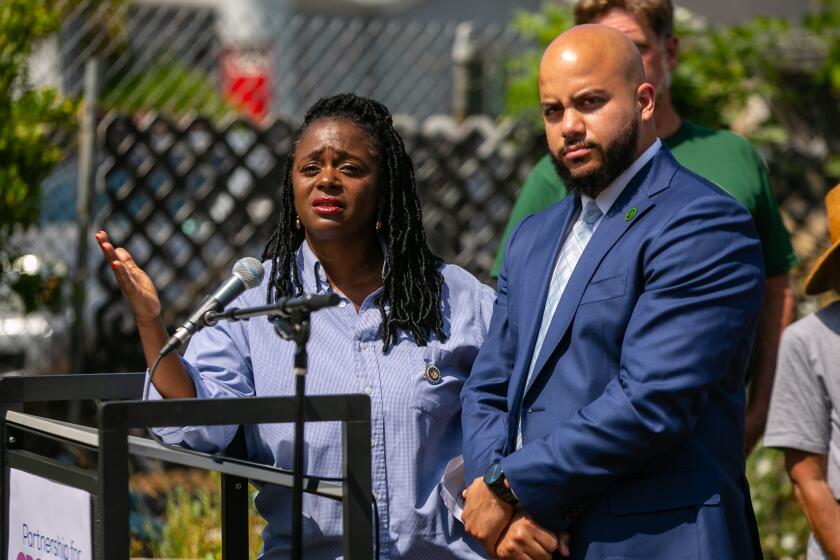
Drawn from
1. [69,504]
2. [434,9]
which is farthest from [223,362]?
[434,9]

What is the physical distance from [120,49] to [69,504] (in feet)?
19.4

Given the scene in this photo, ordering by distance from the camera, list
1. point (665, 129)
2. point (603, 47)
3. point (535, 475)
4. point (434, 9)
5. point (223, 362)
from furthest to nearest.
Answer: point (434, 9), point (665, 129), point (223, 362), point (603, 47), point (535, 475)

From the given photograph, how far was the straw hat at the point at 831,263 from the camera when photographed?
3852 mm

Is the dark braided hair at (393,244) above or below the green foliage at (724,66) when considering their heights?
below

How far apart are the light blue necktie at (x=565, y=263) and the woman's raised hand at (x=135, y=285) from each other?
3.09ft

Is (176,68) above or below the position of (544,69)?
above

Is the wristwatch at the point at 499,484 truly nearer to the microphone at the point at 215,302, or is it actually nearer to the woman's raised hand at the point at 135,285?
the microphone at the point at 215,302

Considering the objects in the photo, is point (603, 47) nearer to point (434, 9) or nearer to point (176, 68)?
point (176, 68)

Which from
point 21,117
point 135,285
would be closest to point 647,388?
point 135,285

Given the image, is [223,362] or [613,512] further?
[223,362]

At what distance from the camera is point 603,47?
10.2ft

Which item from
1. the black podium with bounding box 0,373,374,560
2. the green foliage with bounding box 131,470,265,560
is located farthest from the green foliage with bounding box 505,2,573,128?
the black podium with bounding box 0,373,374,560

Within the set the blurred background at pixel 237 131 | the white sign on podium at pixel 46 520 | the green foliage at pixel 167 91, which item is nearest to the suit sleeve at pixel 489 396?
the white sign on podium at pixel 46 520

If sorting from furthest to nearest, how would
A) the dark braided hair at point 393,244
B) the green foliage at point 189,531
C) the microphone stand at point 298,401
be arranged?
1. the green foliage at point 189,531
2. the dark braided hair at point 393,244
3. the microphone stand at point 298,401
